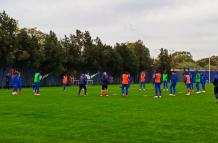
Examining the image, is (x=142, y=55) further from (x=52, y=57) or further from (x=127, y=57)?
(x=52, y=57)

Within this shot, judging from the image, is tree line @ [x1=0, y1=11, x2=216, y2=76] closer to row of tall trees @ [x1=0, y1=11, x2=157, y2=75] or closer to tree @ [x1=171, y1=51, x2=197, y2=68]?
row of tall trees @ [x1=0, y1=11, x2=157, y2=75]

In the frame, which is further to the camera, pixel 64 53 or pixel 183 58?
pixel 183 58

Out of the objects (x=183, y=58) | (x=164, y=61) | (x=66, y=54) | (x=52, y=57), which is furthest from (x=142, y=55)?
(x=183, y=58)

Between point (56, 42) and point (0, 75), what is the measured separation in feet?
35.4

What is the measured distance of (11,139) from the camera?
10.4 metres

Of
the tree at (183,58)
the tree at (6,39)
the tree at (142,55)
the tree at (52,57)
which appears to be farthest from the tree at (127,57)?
the tree at (183,58)

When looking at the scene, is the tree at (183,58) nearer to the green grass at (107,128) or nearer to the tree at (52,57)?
the tree at (52,57)

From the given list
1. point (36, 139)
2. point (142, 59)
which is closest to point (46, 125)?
point (36, 139)

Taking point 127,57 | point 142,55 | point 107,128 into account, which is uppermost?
point 142,55

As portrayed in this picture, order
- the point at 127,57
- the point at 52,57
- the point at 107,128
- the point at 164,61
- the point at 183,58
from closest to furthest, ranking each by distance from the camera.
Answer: the point at 107,128 < the point at 52,57 < the point at 127,57 < the point at 164,61 < the point at 183,58

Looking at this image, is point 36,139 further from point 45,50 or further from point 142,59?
point 142,59

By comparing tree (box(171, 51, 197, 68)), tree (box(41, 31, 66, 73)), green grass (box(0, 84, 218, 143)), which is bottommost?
green grass (box(0, 84, 218, 143))

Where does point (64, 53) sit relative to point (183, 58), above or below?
below

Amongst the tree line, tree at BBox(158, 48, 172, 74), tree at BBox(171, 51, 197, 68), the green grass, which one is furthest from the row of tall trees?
tree at BBox(171, 51, 197, 68)
